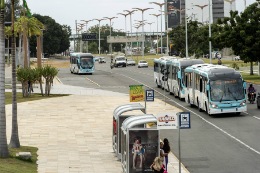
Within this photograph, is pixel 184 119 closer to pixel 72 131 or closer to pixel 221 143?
pixel 221 143

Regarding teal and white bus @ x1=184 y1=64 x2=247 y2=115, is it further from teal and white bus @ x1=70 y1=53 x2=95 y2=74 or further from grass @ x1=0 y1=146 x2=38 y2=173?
teal and white bus @ x1=70 y1=53 x2=95 y2=74

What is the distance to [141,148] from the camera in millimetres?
13148

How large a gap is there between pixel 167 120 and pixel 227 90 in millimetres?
13410

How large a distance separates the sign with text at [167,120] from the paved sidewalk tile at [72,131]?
2.42m

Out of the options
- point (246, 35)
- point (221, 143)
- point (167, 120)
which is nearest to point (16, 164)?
point (167, 120)

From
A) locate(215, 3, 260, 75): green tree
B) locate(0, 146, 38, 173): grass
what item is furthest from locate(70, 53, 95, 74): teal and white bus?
locate(0, 146, 38, 173): grass

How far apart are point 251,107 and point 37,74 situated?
63.2ft

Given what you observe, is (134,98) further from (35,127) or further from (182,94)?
(182,94)

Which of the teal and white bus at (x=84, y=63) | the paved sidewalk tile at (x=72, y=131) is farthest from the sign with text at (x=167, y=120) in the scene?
the teal and white bus at (x=84, y=63)

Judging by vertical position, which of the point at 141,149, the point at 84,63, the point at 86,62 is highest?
the point at 86,62

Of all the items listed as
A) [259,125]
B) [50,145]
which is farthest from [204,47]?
[50,145]

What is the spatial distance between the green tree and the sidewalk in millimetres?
17880

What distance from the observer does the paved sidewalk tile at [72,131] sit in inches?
595

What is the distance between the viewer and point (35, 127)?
2305 centimetres
